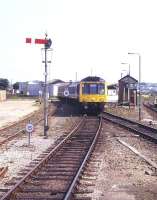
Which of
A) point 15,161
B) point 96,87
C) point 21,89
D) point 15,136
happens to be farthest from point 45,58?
point 21,89

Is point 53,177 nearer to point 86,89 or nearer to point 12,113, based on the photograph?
point 86,89

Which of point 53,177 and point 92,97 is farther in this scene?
point 92,97

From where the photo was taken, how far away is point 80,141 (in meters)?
23.0

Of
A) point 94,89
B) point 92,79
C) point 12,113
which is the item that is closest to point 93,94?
point 94,89

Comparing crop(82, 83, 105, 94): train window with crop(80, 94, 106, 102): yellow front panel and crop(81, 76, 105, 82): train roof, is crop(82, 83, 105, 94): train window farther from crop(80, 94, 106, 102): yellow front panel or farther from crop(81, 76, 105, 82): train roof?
crop(81, 76, 105, 82): train roof

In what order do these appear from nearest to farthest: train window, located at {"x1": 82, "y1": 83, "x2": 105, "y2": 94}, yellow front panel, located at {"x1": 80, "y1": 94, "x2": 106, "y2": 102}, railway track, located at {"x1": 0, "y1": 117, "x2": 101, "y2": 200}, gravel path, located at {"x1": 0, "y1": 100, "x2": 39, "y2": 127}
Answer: railway track, located at {"x1": 0, "y1": 117, "x2": 101, "y2": 200}, gravel path, located at {"x1": 0, "y1": 100, "x2": 39, "y2": 127}, yellow front panel, located at {"x1": 80, "y1": 94, "x2": 106, "y2": 102}, train window, located at {"x1": 82, "y1": 83, "x2": 105, "y2": 94}

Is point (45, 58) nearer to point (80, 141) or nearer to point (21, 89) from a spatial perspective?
point (80, 141)

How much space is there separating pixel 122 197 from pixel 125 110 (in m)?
44.3

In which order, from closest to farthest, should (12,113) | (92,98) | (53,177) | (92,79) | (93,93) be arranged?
1. (53,177)
2. (92,98)
3. (93,93)
4. (92,79)
5. (12,113)

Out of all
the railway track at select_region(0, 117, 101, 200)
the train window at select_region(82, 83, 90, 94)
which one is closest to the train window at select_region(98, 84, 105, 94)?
the train window at select_region(82, 83, 90, 94)

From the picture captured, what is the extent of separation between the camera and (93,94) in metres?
45.4

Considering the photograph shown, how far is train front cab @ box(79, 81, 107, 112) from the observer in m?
45.3

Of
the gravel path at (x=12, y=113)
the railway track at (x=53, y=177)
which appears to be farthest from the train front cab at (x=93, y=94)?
the railway track at (x=53, y=177)

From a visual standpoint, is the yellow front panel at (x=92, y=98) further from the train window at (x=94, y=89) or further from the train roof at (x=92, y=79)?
the train roof at (x=92, y=79)
